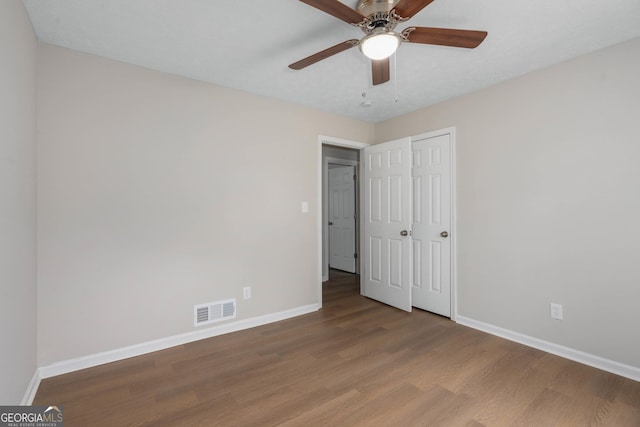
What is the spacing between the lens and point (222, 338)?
9.09 ft

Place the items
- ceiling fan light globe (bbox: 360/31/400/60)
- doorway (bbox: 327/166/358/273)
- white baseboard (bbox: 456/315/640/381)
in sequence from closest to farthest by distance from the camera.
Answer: ceiling fan light globe (bbox: 360/31/400/60)
white baseboard (bbox: 456/315/640/381)
doorway (bbox: 327/166/358/273)

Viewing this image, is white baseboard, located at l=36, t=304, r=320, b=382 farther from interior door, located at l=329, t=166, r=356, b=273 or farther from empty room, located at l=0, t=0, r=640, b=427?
interior door, located at l=329, t=166, r=356, b=273

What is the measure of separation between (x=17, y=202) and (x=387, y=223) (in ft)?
11.0

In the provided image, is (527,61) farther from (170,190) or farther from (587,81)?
(170,190)

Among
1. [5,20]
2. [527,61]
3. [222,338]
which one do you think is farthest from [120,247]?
[527,61]

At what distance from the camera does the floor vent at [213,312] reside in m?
2.73

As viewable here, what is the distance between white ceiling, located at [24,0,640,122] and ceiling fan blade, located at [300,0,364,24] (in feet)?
0.84

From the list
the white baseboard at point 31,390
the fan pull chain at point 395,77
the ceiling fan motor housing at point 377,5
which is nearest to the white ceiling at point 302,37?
the fan pull chain at point 395,77

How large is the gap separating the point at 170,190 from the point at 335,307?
2.36 metres

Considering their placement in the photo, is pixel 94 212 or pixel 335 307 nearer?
pixel 94 212

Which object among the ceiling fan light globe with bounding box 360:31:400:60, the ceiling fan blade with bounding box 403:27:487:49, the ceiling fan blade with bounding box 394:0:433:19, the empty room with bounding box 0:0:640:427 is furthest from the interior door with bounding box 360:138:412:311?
the ceiling fan blade with bounding box 394:0:433:19

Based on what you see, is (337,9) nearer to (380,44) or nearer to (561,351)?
(380,44)

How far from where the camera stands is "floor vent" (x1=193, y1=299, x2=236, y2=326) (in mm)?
2729

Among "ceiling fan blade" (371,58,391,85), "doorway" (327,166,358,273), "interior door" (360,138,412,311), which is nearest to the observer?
"ceiling fan blade" (371,58,391,85)
